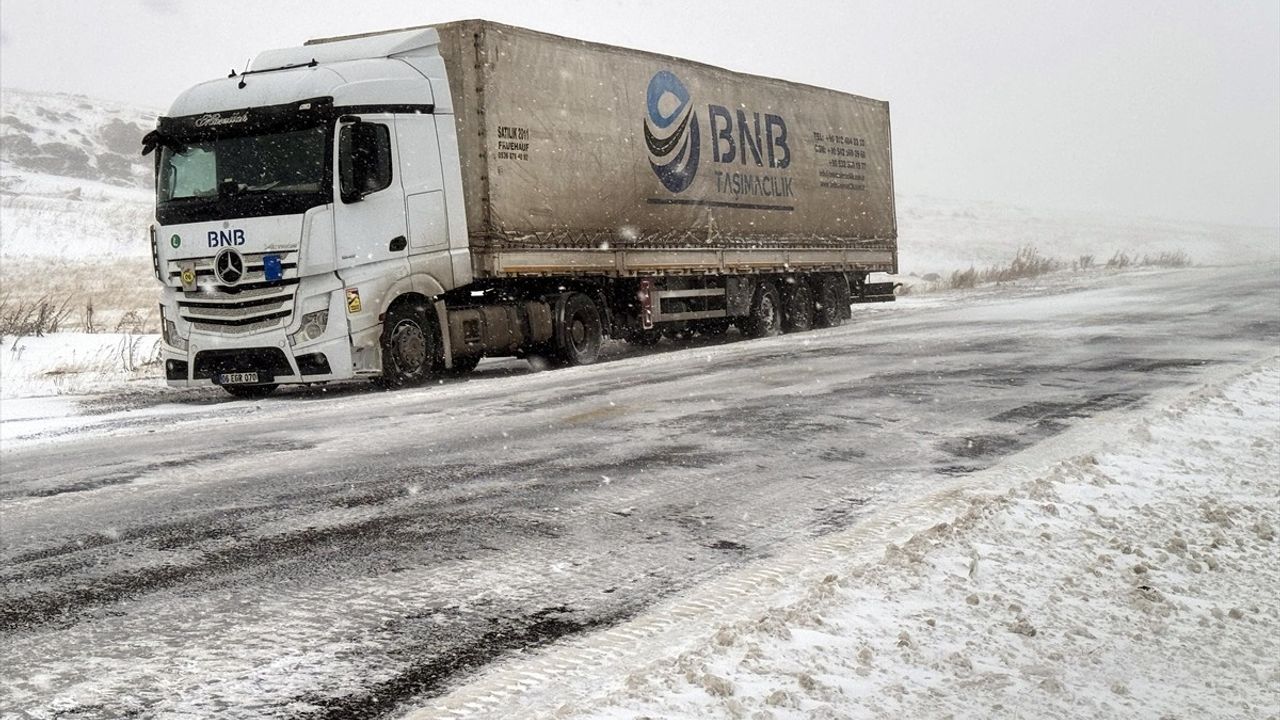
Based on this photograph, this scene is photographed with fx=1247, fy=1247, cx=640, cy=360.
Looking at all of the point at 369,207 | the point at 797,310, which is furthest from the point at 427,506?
the point at 797,310

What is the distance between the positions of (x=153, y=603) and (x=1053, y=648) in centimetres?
307

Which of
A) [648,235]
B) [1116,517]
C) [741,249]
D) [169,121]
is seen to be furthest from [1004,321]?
[1116,517]

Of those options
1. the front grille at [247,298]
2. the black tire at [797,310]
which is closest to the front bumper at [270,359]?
the front grille at [247,298]

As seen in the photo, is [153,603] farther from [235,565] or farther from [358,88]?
[358,88]

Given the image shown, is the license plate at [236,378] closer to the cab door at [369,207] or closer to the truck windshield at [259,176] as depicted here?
the cab door at [369,207]

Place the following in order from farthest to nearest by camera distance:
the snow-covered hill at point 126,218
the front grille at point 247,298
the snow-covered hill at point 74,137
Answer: the snow-covered hill at point 74,137, the snow-covered hill at point 126,218, the front grille at point 247,298

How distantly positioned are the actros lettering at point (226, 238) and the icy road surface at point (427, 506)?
1771mm

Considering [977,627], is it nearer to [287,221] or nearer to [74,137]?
[287,221]

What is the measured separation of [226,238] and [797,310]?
1142cm

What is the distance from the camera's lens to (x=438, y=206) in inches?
559

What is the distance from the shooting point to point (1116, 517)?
563cm

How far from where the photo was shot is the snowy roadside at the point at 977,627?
11.3ft

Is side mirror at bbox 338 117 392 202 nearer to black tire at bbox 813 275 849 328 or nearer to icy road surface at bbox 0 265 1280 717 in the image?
icy road surface at bbox 0 265 1280 717

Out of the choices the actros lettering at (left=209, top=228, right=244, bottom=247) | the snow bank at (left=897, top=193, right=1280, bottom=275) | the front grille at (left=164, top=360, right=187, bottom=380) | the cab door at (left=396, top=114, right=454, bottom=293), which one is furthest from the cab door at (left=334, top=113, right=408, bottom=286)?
the snow bank at (left=897, top=193, right=1280, bottom=275)
